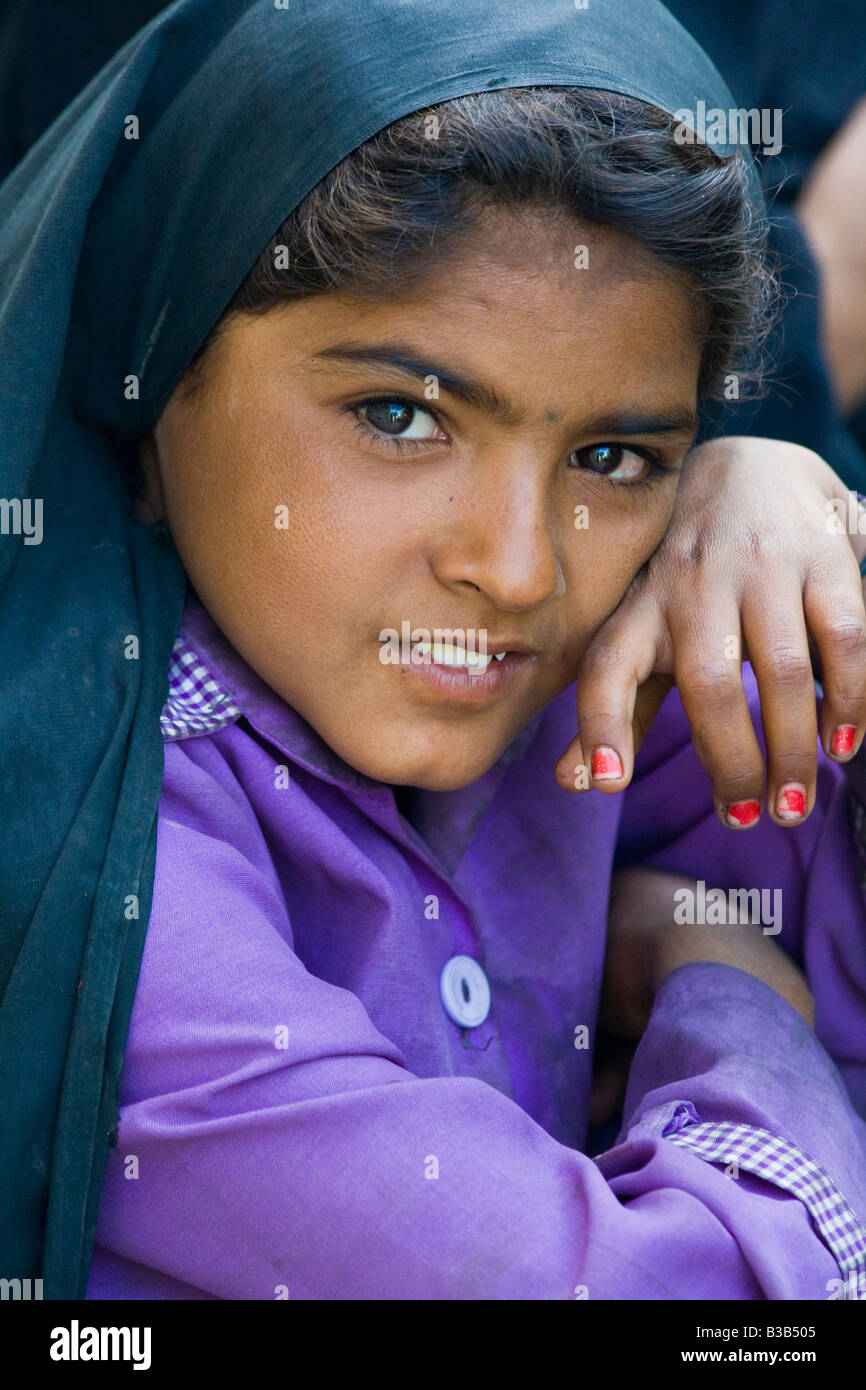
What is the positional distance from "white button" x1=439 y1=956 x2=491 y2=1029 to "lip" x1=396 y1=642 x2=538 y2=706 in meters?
0.26

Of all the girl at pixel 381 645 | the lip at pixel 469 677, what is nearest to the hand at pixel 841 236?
the girl at pixel 381 645

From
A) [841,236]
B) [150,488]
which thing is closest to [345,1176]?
[150,488]

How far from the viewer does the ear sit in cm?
137

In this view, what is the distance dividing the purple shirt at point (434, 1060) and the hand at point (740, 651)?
7.9 inches

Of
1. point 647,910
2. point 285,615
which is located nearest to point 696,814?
point 647,910

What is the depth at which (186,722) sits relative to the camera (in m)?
1.24

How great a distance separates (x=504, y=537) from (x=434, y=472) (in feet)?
0.27

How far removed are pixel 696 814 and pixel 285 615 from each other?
59cm

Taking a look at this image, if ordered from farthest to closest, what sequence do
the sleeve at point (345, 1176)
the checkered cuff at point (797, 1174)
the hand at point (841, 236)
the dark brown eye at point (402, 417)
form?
the hand at point (841, 236), the dark brown eye at point (402, 417), the checkered cuff at point (797, 1174), the sleeve at point (345, 1176)

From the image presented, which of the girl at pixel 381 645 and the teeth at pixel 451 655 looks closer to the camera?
the girl at pixel 381 645

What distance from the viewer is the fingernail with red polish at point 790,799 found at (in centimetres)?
127

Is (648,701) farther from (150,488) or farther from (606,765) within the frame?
(150,488)

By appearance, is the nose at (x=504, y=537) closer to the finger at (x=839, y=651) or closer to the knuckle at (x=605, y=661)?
the knuckle at (x=605, y=661)
